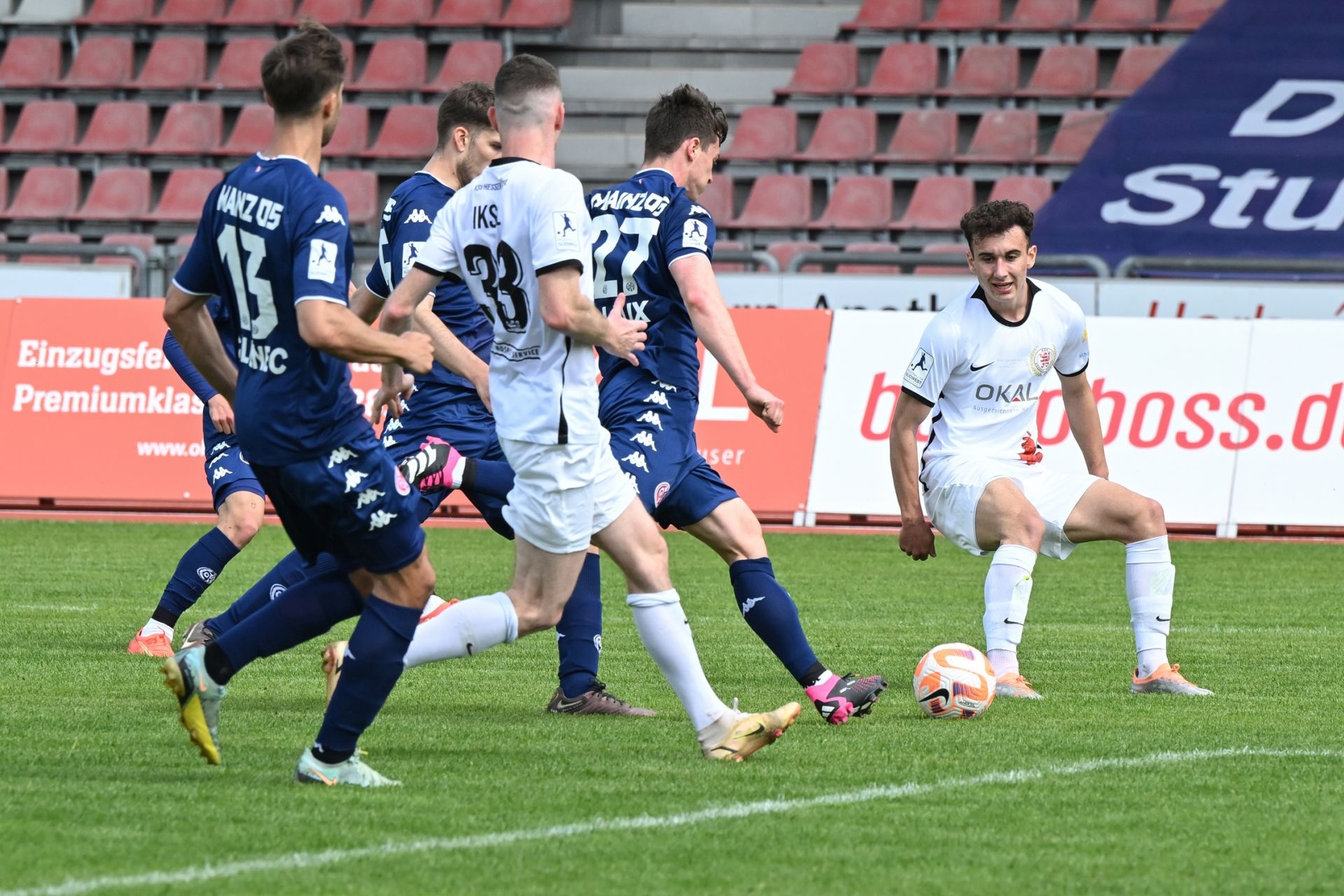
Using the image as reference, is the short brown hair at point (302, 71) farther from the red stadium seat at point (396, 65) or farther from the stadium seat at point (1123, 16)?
the red stadium seat at point (396, 65)

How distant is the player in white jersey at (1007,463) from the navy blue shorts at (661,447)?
1.14m

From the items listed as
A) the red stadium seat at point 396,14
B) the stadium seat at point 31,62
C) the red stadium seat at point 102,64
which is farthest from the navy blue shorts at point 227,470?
the stadium seat at point 31,62

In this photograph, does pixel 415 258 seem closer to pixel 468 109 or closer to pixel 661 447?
pixel 468 109

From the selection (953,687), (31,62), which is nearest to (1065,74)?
(31,62)

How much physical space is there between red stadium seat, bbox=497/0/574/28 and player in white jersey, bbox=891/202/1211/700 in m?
16.4

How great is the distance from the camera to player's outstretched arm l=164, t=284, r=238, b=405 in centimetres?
509

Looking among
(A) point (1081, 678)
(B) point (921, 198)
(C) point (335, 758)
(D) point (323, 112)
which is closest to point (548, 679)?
(A) point (1081, 678)

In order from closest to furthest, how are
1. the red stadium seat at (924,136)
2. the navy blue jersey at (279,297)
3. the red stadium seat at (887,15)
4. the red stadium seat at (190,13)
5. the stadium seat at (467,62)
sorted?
the navy blue jersey at (279,297) < the red stadium seat at (924,136) < the red stadium seat at (887,15) < the stadium seat at (467,62) < the red stadium seat at (190,13)

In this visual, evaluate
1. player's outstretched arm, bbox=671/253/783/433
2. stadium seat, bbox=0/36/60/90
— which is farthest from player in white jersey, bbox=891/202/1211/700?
stadium seat, bbox=0/36/60/90

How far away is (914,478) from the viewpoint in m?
7.16

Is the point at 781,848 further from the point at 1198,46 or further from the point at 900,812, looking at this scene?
the point at 1198,46

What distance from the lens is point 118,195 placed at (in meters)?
22.0

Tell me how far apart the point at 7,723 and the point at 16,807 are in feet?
4.69

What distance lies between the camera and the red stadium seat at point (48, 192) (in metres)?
22.1
